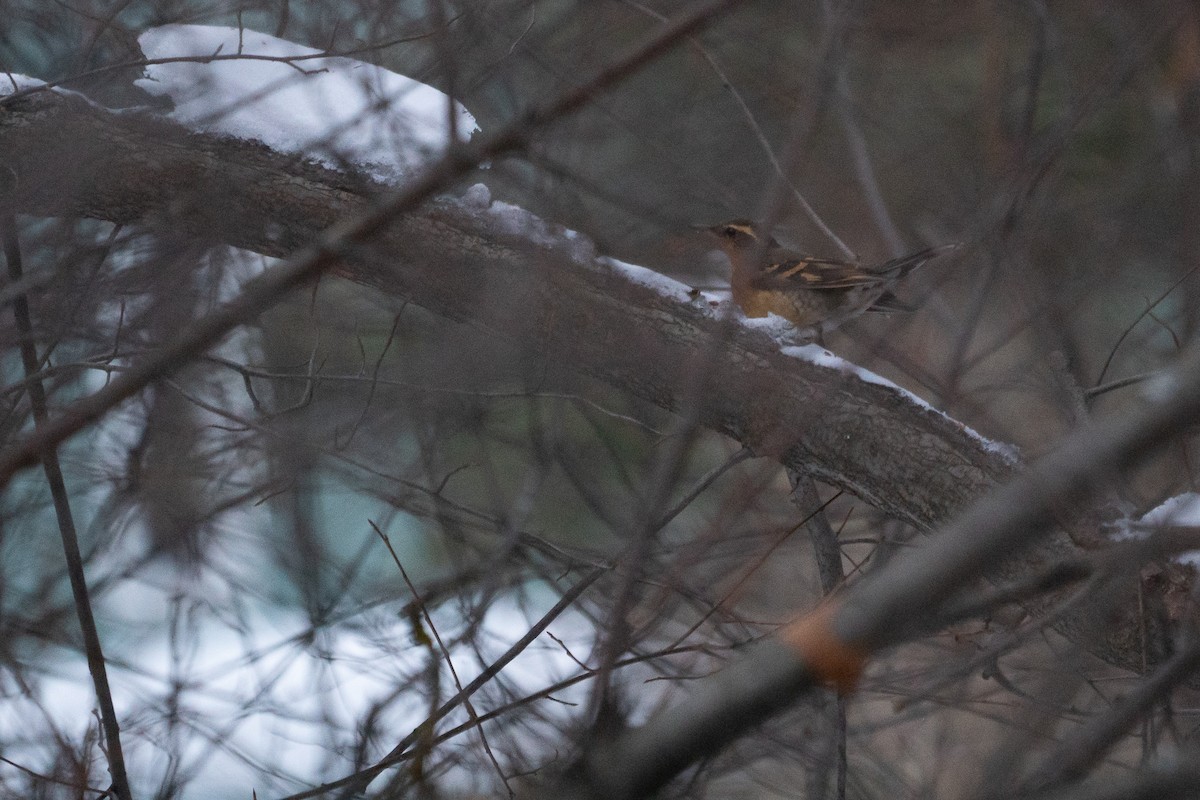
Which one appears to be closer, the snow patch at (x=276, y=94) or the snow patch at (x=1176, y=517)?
the snow patch at (x=1176, y=517)

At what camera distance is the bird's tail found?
3.57 meters

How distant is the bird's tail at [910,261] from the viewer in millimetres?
3568

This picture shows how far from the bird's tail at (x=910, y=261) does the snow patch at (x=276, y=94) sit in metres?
1.64

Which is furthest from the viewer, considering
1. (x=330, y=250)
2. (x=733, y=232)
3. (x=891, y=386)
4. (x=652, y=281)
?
(x=733, y=232)

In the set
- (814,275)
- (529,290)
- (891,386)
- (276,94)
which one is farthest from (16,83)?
(891,386)

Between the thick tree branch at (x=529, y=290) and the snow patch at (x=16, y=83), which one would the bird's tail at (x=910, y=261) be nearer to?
the thick tree branch at (x=529, y=290)

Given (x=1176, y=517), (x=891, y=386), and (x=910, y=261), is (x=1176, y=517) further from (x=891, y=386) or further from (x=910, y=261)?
(x=910, y=261)

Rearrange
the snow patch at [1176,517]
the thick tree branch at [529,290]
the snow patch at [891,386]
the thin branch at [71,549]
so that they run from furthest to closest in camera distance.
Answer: the snow patch at [891,386]
the thick tree branch at [529,290]
the thin branch at [71,549]
the snow patch at [1176,517]

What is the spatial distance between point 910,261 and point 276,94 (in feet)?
8.19

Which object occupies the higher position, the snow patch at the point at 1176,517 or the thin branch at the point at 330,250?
the snow patch at the point at 1176,517

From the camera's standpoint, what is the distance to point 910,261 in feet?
11.9

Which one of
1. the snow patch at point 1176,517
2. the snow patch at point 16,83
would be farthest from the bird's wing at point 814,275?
the snow patch at point 16,83

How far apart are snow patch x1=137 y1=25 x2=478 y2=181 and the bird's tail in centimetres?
164

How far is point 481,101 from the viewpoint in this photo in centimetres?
414
